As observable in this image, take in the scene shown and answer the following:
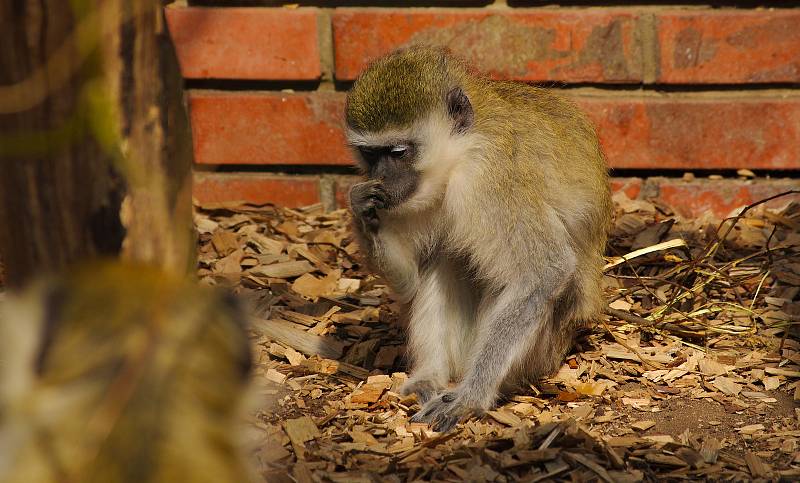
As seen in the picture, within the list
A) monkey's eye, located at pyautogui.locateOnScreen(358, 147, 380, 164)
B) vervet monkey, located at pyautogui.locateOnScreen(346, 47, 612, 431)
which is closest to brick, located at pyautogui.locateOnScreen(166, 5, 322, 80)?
vervet monkey, located at pyautogui.locateOnScreen(346, 47, 612, 431)

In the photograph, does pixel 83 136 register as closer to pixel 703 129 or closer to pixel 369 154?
pixel 369 154

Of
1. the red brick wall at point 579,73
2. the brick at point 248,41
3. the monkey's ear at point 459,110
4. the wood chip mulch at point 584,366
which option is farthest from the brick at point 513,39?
the monkey's ear at point 459,110

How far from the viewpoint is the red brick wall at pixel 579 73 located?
4152mm

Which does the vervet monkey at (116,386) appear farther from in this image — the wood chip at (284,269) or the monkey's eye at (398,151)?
the wood chip at (284,269)

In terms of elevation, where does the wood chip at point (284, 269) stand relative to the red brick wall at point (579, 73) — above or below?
below

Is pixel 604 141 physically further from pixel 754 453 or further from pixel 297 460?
pixel 297 460

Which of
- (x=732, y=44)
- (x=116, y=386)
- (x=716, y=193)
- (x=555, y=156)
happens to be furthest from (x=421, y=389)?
(x=116, y=386)

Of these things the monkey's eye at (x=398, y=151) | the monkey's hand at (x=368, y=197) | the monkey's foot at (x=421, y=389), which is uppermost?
the monkey's eye at (x=398, y=151)

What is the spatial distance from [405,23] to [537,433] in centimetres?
200

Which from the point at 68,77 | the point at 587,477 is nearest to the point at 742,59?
the point at 587,477

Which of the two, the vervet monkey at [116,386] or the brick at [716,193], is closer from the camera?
the vervet monkey at [116,386]

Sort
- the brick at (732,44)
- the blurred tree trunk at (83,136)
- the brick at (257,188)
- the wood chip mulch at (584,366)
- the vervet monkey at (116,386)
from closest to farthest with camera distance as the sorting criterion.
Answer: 1. the vervet monkey at (116,386)
2. the blurred tree trunk at (83,136)
3. the wood chip mulch at (584,366)
4. the brick at (732,44)
5. the brick at (257,188)

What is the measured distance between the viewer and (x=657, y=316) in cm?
376

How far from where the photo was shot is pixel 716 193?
14.3ft
